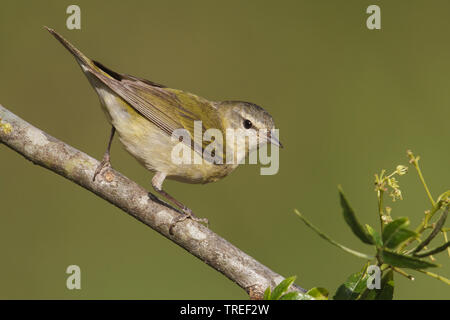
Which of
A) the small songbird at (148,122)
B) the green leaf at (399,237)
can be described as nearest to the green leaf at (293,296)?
the green leaf at (399,237)

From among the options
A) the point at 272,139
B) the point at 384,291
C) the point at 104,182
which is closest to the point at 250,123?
the point at 272,139

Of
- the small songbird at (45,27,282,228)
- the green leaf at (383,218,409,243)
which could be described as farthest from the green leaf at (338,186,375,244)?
the small songbird at (45,27,282,228)

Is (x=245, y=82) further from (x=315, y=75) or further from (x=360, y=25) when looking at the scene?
(x=360, y=25)

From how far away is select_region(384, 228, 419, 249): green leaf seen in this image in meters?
1.06

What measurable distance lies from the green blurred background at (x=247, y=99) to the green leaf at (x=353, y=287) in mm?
2525

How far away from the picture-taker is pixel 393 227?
107 centimetres

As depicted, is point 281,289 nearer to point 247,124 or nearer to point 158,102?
point 158,102

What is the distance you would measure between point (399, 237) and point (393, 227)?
0.03 m

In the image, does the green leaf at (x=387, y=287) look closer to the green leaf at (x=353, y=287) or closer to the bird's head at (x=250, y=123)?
the green leaf at (x=353, y=287)

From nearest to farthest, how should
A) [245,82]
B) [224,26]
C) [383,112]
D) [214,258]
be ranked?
[214,258] < [383,112] < [245,82] < [224,26]

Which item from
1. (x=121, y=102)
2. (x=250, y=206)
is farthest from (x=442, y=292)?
(x=121, y=102)

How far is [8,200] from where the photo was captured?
446 cm

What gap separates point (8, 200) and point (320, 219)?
2.77m

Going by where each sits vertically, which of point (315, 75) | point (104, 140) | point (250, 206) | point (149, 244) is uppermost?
point (315, 75)
